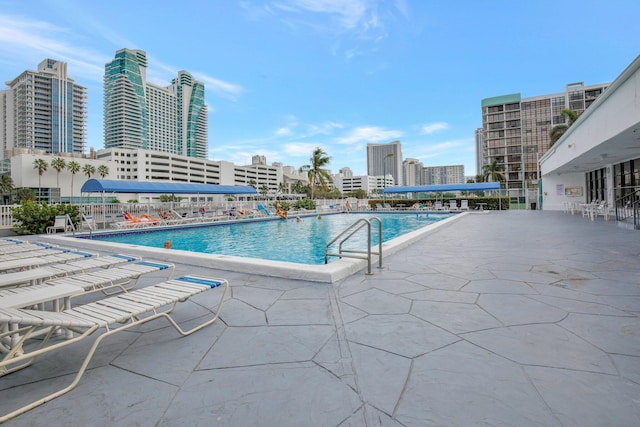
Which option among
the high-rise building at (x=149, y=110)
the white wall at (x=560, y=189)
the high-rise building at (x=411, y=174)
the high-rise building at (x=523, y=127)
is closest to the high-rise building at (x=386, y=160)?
the high-rise building at (x=411, y=174)

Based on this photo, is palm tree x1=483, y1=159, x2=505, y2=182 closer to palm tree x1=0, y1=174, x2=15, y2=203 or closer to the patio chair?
the patio chair

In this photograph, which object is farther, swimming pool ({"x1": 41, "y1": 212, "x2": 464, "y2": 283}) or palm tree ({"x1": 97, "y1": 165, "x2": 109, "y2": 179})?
palm tree ({"x1": 97, "y1": 165, "x2": 109, "y2": 179})

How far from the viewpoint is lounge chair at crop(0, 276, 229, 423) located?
5.86ft

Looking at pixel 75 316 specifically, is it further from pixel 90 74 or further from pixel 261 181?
pixel 90 74

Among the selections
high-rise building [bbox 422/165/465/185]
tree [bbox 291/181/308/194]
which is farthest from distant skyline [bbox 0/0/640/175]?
high-rise building [bbox 422/165/465/185]

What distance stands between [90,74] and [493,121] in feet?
510

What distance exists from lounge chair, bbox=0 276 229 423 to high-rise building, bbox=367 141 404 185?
14196 centimetres

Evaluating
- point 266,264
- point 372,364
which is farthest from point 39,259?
point 372,364

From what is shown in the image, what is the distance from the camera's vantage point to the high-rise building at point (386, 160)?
147500 mm

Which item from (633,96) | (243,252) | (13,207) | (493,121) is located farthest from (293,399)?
(493,121)

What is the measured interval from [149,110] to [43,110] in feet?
126

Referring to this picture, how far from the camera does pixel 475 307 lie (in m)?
3.09

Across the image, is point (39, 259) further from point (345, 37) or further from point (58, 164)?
point (58, 164)

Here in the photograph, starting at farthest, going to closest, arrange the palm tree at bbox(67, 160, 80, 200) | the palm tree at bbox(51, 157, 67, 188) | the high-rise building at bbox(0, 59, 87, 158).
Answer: the high-rise building at bbox(0, 59, 87, 158) → the palm tree at bbox(67, 160, 80, 200) → the palm tree at bbox(51, 157, 67, 188)
